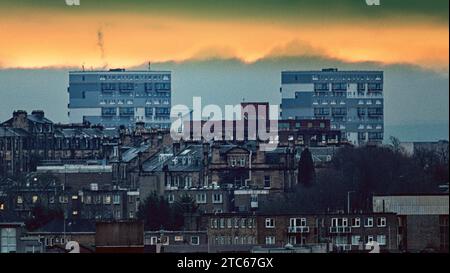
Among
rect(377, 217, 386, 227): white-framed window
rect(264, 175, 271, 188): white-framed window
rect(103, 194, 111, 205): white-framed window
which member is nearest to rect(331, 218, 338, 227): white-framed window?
rect(377, 217, 386, 227): white-framed window

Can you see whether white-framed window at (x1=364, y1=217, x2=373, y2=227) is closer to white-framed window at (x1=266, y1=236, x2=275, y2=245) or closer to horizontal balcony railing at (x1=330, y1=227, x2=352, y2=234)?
horizontal balcony railing at (x1=330, y1=227, x2=352, y2=234)

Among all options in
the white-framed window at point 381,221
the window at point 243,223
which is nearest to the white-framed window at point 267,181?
the window at point 243,223

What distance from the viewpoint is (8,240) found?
9258mm

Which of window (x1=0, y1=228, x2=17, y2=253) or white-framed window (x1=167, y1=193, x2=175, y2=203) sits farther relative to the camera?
white-framed window (x1=167, y1=193, x2=175, y2=203)

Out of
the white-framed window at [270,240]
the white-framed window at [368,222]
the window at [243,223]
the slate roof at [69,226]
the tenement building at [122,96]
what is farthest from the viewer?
the window at [243,223]

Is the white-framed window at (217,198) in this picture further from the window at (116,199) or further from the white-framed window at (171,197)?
the window at (116,199)

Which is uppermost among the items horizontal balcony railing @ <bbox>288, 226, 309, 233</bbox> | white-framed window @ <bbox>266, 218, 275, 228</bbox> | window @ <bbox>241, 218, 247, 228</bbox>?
horizontal balcony railing @ <bbox>288, 226, 309, 233</bbox>

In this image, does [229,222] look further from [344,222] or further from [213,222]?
[344,222]

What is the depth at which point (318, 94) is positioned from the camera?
1180cm

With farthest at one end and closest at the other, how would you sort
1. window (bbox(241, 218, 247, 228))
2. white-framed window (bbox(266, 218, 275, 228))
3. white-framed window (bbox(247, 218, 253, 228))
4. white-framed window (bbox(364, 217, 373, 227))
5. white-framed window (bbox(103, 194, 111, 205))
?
1. white-framed window (bbox(103, 194, 111, 205))
2. window (bbox(241, 218, 247, 228))
3. white-framed window (bbox(247, 218, 253, 228))
4. white-framed window (bbox(266, 218, 275, 228))
5. white-framed window (bbox(364, 217, 373, 227))

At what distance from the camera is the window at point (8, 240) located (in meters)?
8.48

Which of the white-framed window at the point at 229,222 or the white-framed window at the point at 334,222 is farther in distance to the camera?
the white-framed window at the point at 229,222

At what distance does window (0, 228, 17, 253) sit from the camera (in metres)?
8.48
